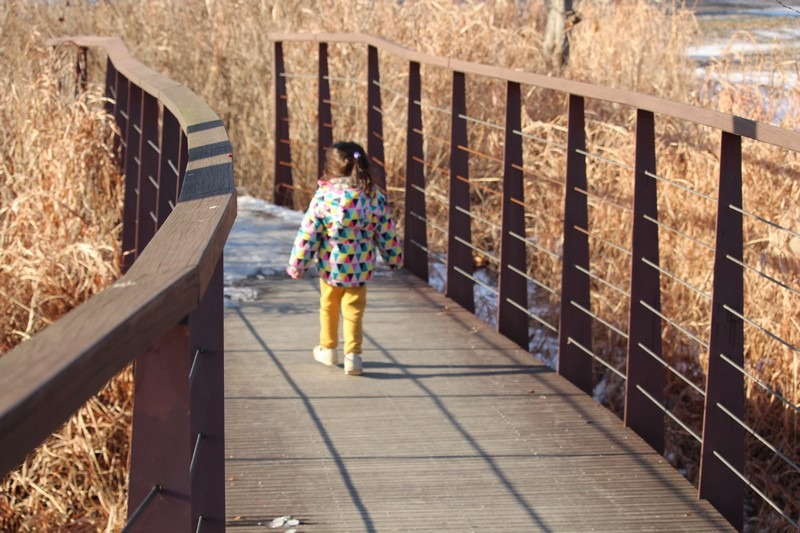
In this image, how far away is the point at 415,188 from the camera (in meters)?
6.39

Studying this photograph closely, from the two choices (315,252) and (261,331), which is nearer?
(315,252)

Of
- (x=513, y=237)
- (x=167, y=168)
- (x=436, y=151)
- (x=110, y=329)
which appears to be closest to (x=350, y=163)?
(x=167, y=168)

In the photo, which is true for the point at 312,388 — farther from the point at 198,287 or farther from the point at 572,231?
the point at 198,287

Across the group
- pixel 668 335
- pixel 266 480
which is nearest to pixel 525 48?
pixel 668 335

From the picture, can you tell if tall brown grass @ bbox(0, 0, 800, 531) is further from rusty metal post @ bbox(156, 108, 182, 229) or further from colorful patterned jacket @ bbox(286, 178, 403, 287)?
colorful patterned jacket @ bbox(286, 178, 403, 287)

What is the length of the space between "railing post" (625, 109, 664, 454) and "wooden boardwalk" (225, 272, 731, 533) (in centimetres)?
9

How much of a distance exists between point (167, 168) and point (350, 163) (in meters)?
0.77

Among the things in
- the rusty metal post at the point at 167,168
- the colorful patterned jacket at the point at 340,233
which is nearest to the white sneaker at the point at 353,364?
the colorful patterned jacket at the point at 340,233

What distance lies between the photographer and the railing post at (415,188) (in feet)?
20.5

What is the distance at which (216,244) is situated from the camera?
5.69 ft

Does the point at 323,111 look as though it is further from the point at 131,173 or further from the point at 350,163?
the point at 350,163

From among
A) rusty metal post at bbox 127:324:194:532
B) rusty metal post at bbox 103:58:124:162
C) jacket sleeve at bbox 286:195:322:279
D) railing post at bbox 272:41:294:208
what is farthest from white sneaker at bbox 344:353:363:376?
railing post at bbox 272:41:294:208

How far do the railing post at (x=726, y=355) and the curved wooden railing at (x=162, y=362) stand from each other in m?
1.54

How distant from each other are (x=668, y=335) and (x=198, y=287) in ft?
15.6
